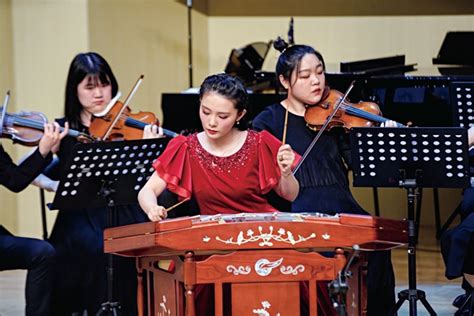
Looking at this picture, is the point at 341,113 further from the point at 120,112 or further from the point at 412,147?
the point at 120,112

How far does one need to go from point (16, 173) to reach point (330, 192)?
1321 millimetres

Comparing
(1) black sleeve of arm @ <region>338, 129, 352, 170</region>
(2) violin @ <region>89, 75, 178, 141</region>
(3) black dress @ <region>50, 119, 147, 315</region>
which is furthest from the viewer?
(2) violin @ <region>89, 75, 178, 141</region>

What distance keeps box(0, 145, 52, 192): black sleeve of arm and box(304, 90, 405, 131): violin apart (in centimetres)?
113

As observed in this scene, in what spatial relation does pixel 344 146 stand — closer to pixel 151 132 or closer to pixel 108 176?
pixel 151 132

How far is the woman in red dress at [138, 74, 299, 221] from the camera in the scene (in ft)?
11.0

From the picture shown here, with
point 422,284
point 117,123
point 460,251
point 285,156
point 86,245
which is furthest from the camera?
point 422,284

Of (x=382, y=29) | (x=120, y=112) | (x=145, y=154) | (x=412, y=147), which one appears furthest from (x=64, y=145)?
(x=382, y=29)

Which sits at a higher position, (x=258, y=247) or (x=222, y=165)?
(x=222, y=165)

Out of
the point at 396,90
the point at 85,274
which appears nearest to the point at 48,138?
the point at 85,274

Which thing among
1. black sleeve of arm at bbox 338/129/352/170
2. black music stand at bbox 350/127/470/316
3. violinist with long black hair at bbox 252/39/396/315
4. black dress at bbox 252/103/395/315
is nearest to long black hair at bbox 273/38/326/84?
violinist with long black hair at bbox 252/39/396/315

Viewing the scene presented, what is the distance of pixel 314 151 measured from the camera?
3.96m

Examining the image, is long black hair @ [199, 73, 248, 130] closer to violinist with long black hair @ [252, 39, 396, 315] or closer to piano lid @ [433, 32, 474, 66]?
violinist with long black hair @ [252, 39, 396, 315]

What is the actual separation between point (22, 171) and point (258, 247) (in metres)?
1.57

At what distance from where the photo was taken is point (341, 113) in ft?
13.1
